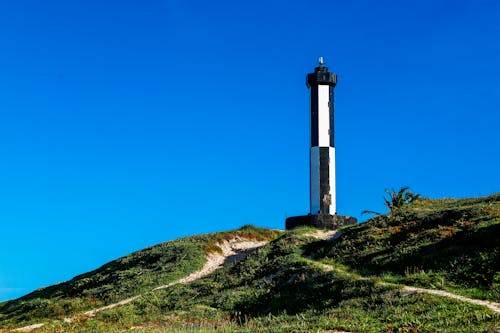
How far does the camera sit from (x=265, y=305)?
97.3 feet

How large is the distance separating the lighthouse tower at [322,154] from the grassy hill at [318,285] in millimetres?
5645

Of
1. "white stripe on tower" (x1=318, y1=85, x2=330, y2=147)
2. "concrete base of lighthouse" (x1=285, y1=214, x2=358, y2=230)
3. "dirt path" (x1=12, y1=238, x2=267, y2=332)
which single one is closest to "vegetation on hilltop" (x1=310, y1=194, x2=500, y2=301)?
"dirt path" (x1=12, y1=238, x2=267, y2=332)

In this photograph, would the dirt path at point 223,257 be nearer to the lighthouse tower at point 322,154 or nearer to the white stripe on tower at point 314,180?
the white stripe on tower at point 314,180

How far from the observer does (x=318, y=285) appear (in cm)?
2959

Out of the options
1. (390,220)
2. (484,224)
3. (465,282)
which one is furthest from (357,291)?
(390,220)

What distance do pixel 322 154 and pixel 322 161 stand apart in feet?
2.10

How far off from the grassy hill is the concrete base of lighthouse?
3.64 meters

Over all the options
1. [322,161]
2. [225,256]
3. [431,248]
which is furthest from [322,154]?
[431,248]

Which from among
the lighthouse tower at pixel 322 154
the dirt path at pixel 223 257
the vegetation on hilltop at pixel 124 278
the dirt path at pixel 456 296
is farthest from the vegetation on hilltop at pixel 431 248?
the vegetation on hilltop at pixel 124 278

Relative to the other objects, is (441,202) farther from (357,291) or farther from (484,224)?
(357,291)

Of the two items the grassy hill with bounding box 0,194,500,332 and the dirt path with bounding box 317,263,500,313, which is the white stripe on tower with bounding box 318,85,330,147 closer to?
the grassy hill with bounding box 0,194,500,332

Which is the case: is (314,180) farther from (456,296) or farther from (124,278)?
(456,296)

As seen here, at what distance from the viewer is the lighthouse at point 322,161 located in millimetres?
53344

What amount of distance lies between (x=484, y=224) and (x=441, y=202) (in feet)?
57.1
